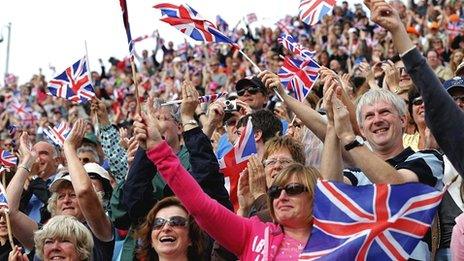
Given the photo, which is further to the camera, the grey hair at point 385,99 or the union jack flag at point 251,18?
the union jack flag at point 251,18

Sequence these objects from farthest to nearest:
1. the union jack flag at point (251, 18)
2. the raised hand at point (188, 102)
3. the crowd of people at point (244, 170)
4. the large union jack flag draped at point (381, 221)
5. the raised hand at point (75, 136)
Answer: the union jack flag at point (251, 18) < the raised hand at point (75, 136) < the raised hand at point (188, 102) < the crowd of people at point (244, 170) < the large union jack flag draped at point (381, 221)

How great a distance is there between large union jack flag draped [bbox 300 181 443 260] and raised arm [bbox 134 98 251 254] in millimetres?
612

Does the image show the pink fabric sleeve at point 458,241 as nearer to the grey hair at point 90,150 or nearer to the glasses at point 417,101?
the glasses at point 417,101

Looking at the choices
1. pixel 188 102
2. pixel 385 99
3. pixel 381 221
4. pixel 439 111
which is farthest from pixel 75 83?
pixel 439 111

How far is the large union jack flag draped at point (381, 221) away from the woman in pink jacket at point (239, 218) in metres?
0.44

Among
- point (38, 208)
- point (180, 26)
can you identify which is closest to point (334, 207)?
point (180, 26)

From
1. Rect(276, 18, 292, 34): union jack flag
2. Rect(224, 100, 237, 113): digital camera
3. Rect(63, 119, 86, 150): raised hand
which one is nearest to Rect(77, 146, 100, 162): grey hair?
Rect(224, 100, 237, 113): digital camera

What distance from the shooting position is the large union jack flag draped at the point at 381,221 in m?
5.02

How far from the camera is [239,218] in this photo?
5641mm

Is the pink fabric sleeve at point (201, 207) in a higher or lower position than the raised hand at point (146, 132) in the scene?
lower

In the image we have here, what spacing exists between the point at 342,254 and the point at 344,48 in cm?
1381

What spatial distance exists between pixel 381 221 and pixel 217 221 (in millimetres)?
892

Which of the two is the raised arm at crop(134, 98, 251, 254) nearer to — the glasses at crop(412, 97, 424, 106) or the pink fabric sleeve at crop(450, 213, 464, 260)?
the pink fabric sleeve at crop(450, 213, 464, 260)

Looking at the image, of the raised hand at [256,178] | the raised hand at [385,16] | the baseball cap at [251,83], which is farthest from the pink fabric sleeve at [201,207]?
the baseball cap at [251,83]
